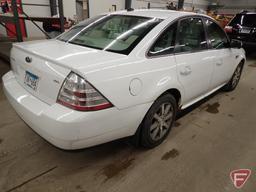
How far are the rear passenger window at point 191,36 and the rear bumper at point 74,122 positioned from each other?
0.86 m

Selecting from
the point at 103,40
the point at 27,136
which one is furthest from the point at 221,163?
the point at 27,136

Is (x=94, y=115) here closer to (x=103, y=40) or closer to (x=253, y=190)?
(x=103, y=40)

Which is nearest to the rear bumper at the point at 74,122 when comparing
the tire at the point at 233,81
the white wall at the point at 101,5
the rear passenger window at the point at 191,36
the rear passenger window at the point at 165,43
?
the rear passenger window at the point at 165,43

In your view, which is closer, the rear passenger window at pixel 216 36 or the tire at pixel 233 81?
the rear passenger window at pixel 216 36

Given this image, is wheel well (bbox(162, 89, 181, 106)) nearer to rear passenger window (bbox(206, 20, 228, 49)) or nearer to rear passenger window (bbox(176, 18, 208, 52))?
rear passenger window (bbox(176, 18, 208, 52))

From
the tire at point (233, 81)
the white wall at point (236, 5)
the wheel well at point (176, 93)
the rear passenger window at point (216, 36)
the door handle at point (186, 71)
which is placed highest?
the white wall at point (236, 5)

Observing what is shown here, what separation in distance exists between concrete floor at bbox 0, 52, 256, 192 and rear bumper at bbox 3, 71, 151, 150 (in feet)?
0.73

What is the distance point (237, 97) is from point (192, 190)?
248 cm

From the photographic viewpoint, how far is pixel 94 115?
1.37 metres

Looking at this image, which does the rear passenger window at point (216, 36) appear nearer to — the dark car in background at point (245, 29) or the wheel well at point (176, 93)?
the wheel well at point (176, 93)

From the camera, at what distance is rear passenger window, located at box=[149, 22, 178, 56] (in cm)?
181

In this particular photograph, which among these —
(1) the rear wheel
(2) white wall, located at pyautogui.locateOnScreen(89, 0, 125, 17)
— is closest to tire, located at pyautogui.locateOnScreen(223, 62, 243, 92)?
(1) the rear wheel

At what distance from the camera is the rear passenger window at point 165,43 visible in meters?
1.81

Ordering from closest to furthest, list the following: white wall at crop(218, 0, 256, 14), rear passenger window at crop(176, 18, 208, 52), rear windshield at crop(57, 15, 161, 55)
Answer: rear windshield at crop(57, 15, 161, 55) < rear passenger window at crop(176, 18, 208, 52) < white wall at crop(218, 0, 256, 14)
